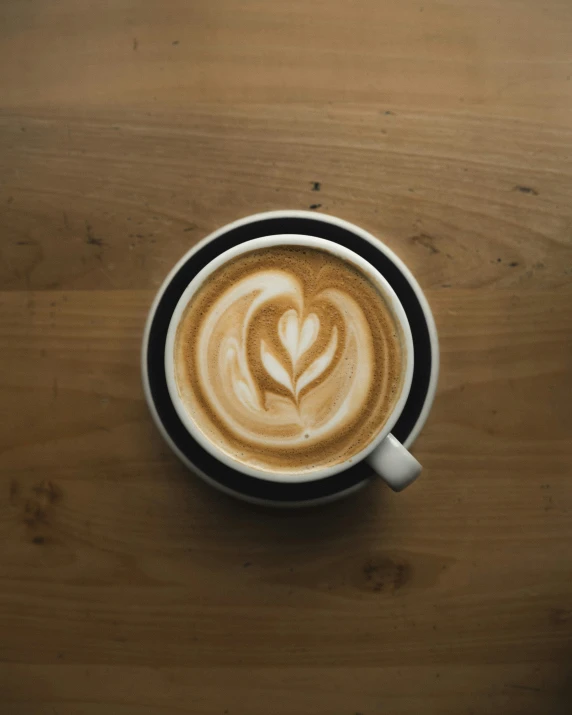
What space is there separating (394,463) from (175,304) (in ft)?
0.96

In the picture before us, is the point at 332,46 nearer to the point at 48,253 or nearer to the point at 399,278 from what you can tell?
the point at 399,278

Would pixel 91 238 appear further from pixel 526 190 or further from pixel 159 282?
pixel 526 190

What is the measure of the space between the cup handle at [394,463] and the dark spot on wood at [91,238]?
42 cm

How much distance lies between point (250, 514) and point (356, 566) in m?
0.14

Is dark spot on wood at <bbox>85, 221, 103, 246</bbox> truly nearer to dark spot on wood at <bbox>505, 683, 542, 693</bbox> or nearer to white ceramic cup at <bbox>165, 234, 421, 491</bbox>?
white ceramic cup at <bbox>165, 234, 421, 491</bbox>

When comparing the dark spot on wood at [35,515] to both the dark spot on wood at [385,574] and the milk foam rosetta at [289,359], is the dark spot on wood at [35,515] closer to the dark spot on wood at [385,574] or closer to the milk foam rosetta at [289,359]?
the milk foam rosetta at [289,359]

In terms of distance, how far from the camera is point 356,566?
2.40 ft

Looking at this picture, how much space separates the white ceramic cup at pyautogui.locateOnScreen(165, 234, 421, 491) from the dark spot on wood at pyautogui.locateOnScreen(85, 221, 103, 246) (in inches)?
7.2

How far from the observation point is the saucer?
0.65 meters

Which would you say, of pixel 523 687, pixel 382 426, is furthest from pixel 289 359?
pixel 523 687

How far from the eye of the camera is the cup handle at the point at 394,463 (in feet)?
1.97

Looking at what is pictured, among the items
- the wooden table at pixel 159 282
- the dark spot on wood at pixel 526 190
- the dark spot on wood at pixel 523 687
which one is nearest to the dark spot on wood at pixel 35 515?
the wooden table at pixel 159 282

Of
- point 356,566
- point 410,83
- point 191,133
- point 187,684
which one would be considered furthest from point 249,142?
point 187,684

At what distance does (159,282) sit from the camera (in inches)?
29.2
